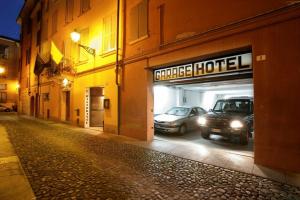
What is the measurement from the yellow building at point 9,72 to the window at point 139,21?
29.4 m

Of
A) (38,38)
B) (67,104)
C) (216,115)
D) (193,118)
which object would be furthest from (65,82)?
(216,115)

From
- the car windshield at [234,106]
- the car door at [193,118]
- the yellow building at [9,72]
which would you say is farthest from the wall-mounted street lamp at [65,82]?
the yellow building at [9,72]

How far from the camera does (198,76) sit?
6820mm

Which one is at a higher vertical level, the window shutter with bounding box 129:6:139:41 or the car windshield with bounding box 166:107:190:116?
the window shutter with bounding box 129:6:139:41

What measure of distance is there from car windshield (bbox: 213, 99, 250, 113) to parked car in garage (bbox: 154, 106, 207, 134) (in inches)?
71.6

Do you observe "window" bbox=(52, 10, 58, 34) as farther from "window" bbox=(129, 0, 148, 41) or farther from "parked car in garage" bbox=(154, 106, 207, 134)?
"parked car in garage" bbox=(154, 106, 207, 134)

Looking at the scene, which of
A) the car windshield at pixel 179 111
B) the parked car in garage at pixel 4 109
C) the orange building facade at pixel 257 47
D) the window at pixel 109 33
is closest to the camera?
the orange building facade at pixel 257 47

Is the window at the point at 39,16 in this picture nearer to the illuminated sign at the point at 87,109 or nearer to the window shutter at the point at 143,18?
the illuminated sign at the point at 87,109

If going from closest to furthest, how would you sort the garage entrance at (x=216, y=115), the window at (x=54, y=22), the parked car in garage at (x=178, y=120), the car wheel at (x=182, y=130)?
the garage entrance at (x=216, y=115), the parked car in garage at (x=178, y=120), the car wheel at (x=182, y=130), the window at (x=54, y=22)

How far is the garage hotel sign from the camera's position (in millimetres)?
5661

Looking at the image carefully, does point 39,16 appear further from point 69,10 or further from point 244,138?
point 244,138

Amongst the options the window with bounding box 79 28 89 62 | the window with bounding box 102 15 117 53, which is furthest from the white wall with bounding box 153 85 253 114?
the window with bounding box 79 28 89 62

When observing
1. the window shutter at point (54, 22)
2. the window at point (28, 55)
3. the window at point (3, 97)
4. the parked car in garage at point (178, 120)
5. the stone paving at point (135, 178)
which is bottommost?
the stone paving at point (135, 178)

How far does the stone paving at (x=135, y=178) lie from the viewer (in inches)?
137
